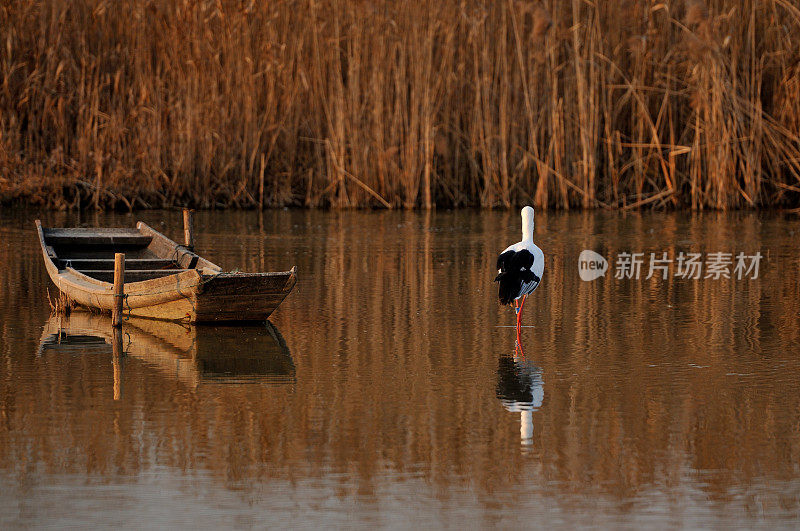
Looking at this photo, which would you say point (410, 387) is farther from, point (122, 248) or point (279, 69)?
point (279, 69)

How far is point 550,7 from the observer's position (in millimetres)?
15609

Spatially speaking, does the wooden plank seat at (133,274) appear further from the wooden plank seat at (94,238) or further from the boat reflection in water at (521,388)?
the boat reflection in water at (521,388)

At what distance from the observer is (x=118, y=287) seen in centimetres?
806

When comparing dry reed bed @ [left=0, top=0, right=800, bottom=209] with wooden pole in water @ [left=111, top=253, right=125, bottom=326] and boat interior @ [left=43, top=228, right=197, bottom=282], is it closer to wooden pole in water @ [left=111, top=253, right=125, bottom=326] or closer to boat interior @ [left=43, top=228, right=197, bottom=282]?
boat interior @ [left=43, top=228, right=197, bottom=282]

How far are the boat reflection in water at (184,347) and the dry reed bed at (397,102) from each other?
7283 mm

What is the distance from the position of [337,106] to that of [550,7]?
2.60 metres

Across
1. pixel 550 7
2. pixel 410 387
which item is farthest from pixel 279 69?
pixel 410 387

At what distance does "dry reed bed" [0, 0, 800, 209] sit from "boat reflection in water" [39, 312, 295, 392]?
7.28m

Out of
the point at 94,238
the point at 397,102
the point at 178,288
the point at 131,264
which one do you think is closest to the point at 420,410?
the point at 178,288
